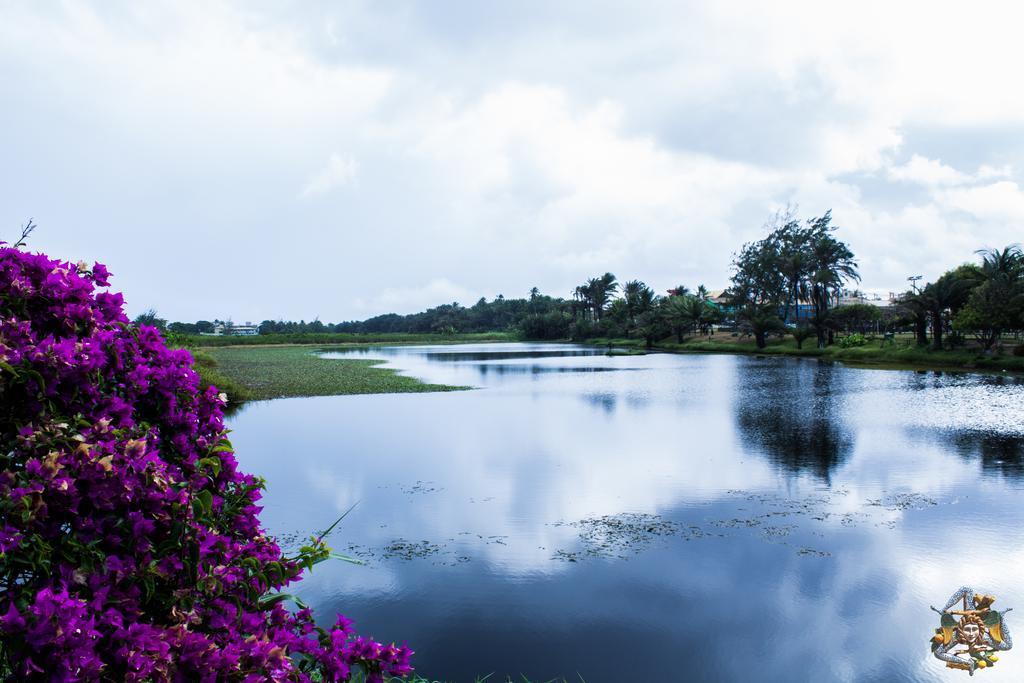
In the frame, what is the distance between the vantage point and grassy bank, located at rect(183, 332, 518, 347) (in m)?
73.6

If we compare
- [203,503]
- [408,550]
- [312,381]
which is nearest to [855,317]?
[312,381]

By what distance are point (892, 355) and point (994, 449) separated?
26.9 meters

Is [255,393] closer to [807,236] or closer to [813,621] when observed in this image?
[813,621]

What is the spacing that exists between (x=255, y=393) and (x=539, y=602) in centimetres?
2048

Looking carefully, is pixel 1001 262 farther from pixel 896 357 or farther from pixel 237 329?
pixel 237 329

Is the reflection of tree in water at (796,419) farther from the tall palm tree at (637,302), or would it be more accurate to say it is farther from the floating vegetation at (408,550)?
the tall palm tree at (637,302)

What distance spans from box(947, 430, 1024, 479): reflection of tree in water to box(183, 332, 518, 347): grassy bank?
59.6 meters

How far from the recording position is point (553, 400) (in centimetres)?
2308

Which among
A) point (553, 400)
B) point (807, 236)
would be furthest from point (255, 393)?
point (807, 236)

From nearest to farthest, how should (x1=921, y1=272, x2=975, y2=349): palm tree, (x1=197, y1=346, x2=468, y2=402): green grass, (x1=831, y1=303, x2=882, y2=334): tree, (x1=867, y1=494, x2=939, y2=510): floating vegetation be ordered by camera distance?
(x1=867, y1=494, x2=939, y2=510): floating vegetation → (x1=197, y1=346, x2=468, y2=402): green grass → (x1=921, y1=272, x2=975, y2=349): palm tree → (x1=831, y1=303, x2=882, y2=334): tree

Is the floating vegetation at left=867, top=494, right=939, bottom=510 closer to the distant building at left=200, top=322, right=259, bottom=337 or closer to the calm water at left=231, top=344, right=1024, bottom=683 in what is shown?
the calm water at left=231, top=344, right=1024, bottom=683

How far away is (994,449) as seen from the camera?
546 inches

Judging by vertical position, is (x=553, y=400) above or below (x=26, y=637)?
below

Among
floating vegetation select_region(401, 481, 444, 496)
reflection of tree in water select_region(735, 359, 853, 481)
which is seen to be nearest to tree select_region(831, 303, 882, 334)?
reflection of tree in water select_region(735, 359, 853, 481)
